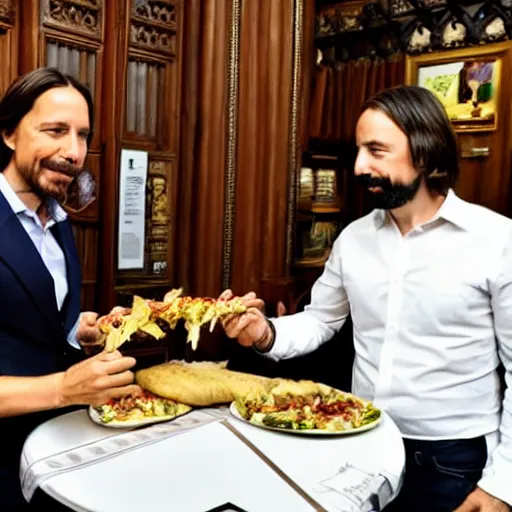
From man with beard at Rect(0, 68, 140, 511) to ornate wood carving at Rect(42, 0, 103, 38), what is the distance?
1.71m

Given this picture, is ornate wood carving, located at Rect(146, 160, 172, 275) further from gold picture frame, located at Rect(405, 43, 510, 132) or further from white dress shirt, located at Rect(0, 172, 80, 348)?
gold picture frame, located at Rect(405, 43, 510, 132)

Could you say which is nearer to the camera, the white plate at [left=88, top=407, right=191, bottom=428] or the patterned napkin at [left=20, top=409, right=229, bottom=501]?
the patterned napkin at [left=20, top=409, right=229, bottom=501]

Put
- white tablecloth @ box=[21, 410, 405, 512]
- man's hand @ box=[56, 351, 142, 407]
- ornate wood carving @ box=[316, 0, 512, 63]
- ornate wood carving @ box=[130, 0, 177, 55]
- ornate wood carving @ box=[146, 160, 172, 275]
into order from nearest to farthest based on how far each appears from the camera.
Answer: white tablecloth @ box=[21, 410, 405, 512] < man's hand @ box=[56, 351, 142, 407] < ornate wood carving @ box=[130, 0, 177, 55] < ornate wood carving @ box=[146, 160, 172, 275] < ornate wood carving @ box=[316, 0, 512, 63]

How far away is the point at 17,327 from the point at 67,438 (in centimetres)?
34

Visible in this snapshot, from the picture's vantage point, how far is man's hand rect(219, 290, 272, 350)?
1853mm

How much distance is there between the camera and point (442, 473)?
172cm

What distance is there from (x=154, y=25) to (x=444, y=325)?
2.63m

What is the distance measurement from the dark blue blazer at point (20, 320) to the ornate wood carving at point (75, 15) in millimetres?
1929

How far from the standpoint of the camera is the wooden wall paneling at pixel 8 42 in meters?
3.18

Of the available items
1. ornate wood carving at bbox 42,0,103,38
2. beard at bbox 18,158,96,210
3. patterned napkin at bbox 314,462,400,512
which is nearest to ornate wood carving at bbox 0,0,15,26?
ornate wood carving at bbox 42,0,103,38

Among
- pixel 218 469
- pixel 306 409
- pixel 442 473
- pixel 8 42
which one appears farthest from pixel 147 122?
pixel 218 469

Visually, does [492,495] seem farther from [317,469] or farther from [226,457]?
[226,457]

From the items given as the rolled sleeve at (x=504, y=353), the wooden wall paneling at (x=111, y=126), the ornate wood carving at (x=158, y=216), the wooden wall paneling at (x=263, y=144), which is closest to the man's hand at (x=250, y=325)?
the rolled sleeve at (x=504, y=353)

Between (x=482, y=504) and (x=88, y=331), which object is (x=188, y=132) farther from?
(x=482, y=504)
